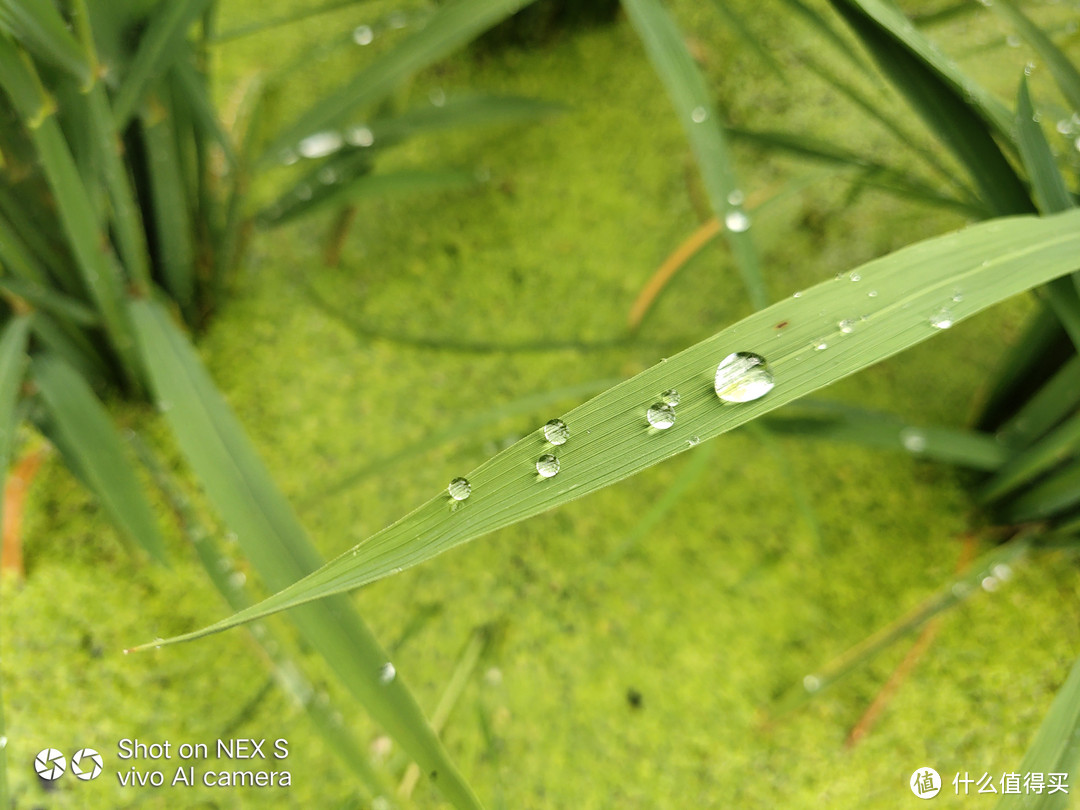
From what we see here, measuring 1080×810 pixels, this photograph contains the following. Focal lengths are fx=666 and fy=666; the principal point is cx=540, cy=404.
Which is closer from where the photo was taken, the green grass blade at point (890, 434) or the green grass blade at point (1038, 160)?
the green grass blade at point (1038, 160)

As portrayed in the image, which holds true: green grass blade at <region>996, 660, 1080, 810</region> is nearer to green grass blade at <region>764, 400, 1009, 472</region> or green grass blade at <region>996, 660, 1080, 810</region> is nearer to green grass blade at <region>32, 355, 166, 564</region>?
green grass blade at <region>764, 400, 1009, 472</region>

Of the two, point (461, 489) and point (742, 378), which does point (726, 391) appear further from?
point (461, 489)

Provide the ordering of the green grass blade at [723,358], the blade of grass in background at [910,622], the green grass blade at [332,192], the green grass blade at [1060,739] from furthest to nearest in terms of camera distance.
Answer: the green grass blade at [332,192]
the blade of grass in background at [910,622]
the green grass blade at [1060,739]
the green grass blade at [723,358]

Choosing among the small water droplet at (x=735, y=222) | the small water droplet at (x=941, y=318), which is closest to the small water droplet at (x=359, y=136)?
the small water droplet at (x=735, y=222)

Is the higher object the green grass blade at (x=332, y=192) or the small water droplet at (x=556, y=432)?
the green grass blade at (x=332, y=192)

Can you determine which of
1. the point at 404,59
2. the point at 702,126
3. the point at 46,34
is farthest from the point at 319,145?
the point at 702,126

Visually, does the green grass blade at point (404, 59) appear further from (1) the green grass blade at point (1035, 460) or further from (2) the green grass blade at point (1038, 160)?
(1) the green grass blade at point (1035, 460)

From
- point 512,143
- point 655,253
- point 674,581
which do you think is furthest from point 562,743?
point 512,143

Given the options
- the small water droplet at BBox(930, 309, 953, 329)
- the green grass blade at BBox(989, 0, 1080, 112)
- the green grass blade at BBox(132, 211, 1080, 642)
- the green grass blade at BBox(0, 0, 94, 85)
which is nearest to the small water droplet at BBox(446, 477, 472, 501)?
the green grass blade at BBox(132, 211, 1080, 642)

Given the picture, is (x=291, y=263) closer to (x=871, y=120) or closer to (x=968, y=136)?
(x=968, y=136)
